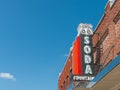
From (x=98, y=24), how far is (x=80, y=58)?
2.91 m

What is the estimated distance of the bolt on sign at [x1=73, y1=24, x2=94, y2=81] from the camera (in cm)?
2430

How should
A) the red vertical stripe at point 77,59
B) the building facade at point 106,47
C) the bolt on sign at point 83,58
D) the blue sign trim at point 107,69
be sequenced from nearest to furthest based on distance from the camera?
1. the blue sign trim at point 107,69
2. the building facade at point 106,47
3. the bolt on sign at point 83,58
4. the red vertical stripe at point 77,59

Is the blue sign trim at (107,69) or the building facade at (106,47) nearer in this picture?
the blue sign trim at (107,69)

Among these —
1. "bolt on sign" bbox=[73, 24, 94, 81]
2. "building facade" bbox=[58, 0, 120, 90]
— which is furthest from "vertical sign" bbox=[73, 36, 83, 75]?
"building facade" bbox=[58, 0, 120, 90]

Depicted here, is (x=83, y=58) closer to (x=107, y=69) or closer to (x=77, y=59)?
(x=77, y=59)

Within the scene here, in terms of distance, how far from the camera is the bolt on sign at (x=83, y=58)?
957 inches

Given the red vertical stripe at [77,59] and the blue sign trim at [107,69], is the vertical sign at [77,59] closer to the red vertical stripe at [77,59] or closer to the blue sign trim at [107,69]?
the red vertical stripe at [77,59]

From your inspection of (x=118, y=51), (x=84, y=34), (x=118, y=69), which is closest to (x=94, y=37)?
(x=84, y=34)

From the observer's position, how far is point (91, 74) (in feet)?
79.6

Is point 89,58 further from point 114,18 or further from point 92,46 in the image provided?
point 114,18

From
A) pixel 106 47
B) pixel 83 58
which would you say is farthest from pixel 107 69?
pixel 83 58

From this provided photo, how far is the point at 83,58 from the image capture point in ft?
80.6

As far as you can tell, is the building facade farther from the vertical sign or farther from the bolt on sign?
the vertical sign

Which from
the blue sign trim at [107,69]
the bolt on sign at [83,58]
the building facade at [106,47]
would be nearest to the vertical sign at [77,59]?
the bolt on sign at [83,58]
